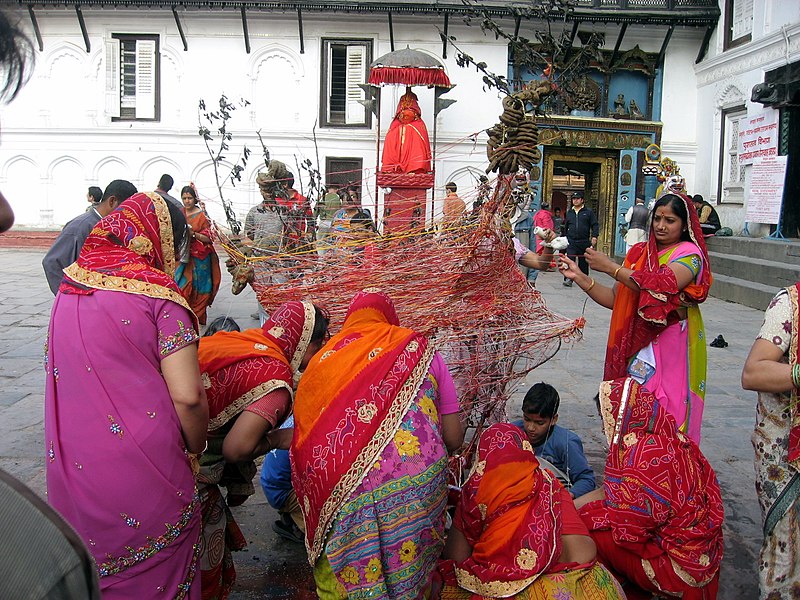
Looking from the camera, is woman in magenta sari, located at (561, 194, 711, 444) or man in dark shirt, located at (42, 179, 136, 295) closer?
woman in magenta sari, located at (561, 194, 711, 444)

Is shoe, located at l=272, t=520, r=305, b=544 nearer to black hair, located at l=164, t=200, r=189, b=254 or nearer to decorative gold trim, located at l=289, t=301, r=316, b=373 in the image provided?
decorative gold trim, located at l=289, t=301, r=316, b=373

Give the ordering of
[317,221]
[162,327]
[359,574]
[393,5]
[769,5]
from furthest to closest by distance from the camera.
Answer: [393,5] < [769,5] < [317,221] < [359,574] < [162,327]

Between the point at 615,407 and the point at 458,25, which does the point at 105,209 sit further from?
the point at 458,25

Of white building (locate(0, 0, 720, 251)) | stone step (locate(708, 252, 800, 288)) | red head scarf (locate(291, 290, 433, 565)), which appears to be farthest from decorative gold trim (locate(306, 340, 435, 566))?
white building (locate(0, 0, 720, 251))

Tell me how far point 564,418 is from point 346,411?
3.14m

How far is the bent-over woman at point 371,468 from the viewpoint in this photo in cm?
222

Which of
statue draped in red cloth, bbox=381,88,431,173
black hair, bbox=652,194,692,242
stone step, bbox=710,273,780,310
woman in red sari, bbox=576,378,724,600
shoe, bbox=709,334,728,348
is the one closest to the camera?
woman in red sari, bbox=576,378,724,600

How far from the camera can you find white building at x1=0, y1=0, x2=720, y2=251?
14844 mm

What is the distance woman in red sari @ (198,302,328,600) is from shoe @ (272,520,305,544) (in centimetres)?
56

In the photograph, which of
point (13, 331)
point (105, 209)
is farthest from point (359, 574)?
point (13, 331)

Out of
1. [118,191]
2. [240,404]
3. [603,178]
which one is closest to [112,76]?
[603,178]

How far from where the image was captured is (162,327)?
2023 mm

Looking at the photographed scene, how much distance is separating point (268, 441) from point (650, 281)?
5.66ft

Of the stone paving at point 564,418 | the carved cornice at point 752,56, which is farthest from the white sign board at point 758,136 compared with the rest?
the stone paving at point 564,418
